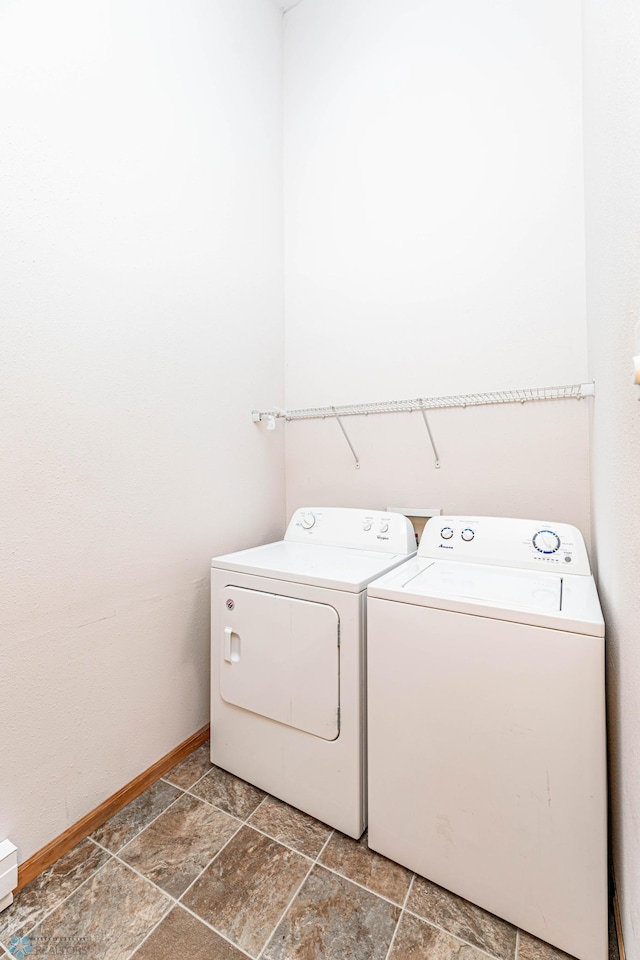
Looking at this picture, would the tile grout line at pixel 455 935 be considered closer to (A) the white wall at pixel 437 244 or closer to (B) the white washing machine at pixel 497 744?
(B) the white washing machine at pixel 497 744

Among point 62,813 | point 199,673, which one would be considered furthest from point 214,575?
point 62,813

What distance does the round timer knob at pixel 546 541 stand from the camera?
145 cm

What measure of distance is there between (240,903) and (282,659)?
61cm

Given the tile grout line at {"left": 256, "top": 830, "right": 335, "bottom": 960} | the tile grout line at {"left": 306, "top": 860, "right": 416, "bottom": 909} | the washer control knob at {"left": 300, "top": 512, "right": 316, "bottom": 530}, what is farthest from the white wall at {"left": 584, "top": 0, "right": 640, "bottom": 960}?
the washer control knob at {"left": 300, "top": 512, "right": 316, "bottom": 530}

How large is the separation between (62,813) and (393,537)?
1.40m

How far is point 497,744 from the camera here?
106 centimetres

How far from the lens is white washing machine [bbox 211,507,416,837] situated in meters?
1.33

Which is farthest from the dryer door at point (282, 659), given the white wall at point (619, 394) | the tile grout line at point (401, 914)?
the white wall at point (619, 394)

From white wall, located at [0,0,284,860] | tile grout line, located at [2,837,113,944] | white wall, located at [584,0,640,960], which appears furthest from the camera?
white wall, located at [0,0,284,860]

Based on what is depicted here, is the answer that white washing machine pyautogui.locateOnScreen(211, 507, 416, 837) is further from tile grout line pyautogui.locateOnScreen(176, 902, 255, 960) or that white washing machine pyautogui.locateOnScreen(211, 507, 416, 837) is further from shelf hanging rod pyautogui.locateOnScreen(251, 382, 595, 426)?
shelf hanging rod pyautogui.locateOnScreen(251, 382, 595, 426)

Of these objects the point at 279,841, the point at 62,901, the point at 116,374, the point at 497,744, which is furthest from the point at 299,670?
the point at 116,374

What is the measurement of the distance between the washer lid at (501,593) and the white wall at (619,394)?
0.07 metres

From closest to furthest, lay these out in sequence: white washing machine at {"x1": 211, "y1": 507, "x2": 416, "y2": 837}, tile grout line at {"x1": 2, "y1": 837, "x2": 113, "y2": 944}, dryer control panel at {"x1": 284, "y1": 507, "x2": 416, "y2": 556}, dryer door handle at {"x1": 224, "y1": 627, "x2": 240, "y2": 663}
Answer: tile grout line at {"x1": 2, "y1": 837, "x2": 113, "y2": 944}, white washing machine at {"x1": 211, "y1": 507, "x2": 416, "y2": 837}, dryer door handle at {"x1": 224, "y1": 627, "x2": 240, "y2": 663}, dryer control panel at {"x1": 284, "y1": 507, "x2": 416, "y2": 556}

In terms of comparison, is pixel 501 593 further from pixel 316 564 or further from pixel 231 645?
pixel 231 645
